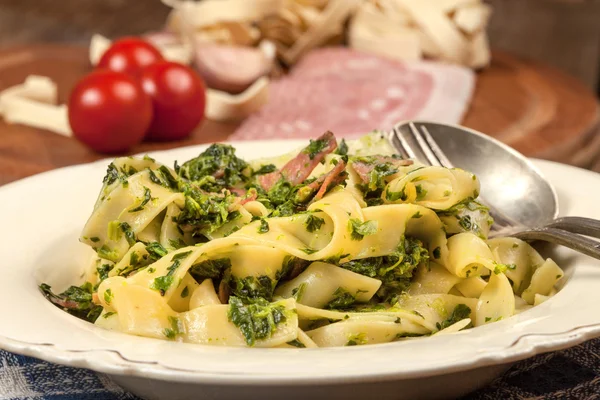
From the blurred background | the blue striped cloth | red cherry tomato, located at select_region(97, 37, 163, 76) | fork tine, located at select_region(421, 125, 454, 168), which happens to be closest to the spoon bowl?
fork tine, located at select_region(421, 125, 454, 168)

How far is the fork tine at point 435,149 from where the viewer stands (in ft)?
11.6

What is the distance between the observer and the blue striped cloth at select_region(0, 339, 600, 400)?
2.50 metres

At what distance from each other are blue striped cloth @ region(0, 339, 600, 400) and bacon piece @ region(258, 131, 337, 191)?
912 millimetres

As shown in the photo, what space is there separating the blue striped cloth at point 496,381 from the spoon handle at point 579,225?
388mm

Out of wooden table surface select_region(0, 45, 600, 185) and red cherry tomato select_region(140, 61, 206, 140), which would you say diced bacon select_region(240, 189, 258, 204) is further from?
red cherry tomato select_region(140, 61, 206, 140)

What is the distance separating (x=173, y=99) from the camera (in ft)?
18.2

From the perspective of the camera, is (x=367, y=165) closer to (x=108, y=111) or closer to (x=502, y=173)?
(x=502, y=173)

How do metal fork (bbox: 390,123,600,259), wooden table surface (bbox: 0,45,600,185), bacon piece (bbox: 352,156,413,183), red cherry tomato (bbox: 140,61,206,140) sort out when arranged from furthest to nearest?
1. red cherry tomato (bbox: 140,61,206,140)
2. wooden table surface (bbox: 0,45,600,185)
3. bacon piece (bbox: 352,156,413,183)
4. metal fork (bbox: 390,123,600,259)

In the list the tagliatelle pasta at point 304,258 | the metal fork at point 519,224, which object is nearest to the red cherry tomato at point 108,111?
the metal fork at point 519,224

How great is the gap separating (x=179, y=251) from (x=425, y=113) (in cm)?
347

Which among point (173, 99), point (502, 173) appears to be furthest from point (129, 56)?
point (502, 173)

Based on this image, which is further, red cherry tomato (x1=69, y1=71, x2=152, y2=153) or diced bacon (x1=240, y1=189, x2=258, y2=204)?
red cherry tomato (x1=69, y1=71, x2=152, y2=153)

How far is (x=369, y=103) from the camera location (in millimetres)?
6074

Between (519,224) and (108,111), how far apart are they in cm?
279
